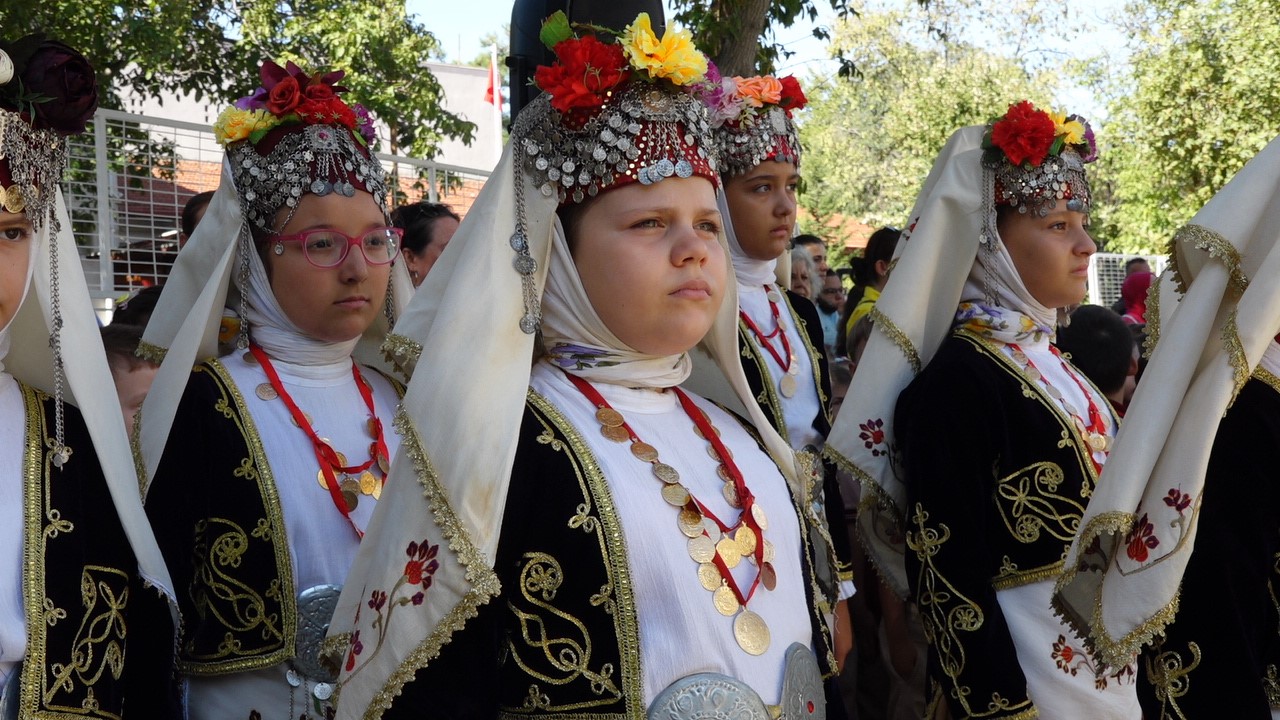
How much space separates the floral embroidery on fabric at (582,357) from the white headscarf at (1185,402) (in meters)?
1.12

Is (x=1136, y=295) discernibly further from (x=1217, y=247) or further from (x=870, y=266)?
(x=1217, y=247)

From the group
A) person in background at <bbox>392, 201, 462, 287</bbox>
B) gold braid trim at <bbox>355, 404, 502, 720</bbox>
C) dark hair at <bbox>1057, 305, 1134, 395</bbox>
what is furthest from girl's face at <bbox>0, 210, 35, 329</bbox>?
dark hair at <bbox>1057, 305, 1134, 395</bbox>

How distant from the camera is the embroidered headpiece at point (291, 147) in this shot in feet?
10.6

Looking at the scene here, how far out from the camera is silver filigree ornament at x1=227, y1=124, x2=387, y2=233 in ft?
10.5

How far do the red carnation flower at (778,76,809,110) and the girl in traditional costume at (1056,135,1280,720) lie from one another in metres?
1.63

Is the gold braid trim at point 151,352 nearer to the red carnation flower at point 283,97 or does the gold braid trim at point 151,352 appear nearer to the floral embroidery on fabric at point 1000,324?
the red carnation flower at point 283,97

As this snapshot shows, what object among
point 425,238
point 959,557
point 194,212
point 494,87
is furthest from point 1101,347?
point 494,87

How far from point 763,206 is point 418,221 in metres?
1.83

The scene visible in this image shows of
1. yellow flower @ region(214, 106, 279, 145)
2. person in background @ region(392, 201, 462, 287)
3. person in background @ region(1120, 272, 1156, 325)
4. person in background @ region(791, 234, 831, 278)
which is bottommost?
person in background @ region(1120, 272, 1156, 325)

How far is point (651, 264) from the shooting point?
226cm

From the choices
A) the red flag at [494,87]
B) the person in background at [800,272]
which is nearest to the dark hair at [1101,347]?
the person in background at [800,272]

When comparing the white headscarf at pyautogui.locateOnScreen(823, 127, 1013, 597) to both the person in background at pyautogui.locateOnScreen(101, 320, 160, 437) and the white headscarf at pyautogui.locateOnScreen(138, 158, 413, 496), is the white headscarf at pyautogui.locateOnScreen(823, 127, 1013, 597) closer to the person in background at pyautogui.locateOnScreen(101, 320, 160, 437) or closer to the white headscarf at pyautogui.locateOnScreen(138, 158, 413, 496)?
the white headscarf at pyautogui.locateOnScreen(138, 158, 413, 496)

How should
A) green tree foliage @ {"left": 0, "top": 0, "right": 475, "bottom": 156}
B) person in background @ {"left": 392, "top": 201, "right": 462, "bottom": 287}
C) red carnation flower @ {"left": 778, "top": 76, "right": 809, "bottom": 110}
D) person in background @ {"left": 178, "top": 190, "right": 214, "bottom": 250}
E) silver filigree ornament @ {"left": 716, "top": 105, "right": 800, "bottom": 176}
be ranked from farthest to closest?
green tree foliage @ {"left": 0, "top": 0, "right": 475, "bottom": 156}
person in background @ {"left": 392, "top": 201, "right": 462, "bottom": 287}
person in background @ {"left": 178, "top": 190, "right": 214, "bottom": 250}
red carnation flower @ {"left": 778, "top": 76, "right": 809, "bottom": 110}
silver filigree ornament @ {"left": 716, "top": 105, "right": 800, "bottom": 176}

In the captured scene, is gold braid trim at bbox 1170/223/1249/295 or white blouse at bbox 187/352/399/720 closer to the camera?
gold braid trim at bbox 1170/223/1249/295
